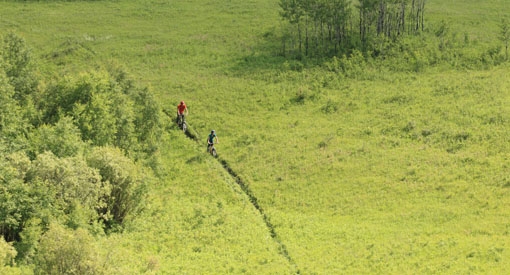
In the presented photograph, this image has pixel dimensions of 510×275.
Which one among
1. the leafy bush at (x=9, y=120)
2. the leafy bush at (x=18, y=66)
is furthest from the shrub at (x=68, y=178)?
the leafy bush at (x=18, y=66)

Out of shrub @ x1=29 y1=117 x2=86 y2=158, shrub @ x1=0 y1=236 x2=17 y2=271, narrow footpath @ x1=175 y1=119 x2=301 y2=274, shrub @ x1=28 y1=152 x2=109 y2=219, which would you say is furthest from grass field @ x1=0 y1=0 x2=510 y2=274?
shrub @ x1=29 y1=117 x2=86 y2=158

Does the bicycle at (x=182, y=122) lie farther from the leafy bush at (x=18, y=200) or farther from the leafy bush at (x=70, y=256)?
the leafy bush at (x=70, y=256)

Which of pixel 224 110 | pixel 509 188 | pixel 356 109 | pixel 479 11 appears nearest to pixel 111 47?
pixel 224 110

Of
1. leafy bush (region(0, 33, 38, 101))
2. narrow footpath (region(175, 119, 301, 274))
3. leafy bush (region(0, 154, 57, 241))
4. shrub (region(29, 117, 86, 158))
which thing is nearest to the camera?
leafy bush (region(0, 154, 57, 241))

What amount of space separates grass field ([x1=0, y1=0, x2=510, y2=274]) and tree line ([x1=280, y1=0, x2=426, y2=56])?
21.1 feet

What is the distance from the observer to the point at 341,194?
40062 mm

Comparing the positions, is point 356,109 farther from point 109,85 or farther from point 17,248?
point 17,248

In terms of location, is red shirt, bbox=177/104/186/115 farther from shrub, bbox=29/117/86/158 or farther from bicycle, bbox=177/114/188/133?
shrub, bbox=29/117/86/158

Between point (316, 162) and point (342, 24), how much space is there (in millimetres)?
45001

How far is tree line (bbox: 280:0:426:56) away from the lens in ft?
262

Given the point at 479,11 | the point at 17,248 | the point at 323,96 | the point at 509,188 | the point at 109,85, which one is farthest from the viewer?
the point at 479,11

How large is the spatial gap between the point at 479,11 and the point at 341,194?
7805 centimetres

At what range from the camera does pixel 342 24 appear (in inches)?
3273

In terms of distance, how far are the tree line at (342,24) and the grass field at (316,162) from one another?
6.42m
